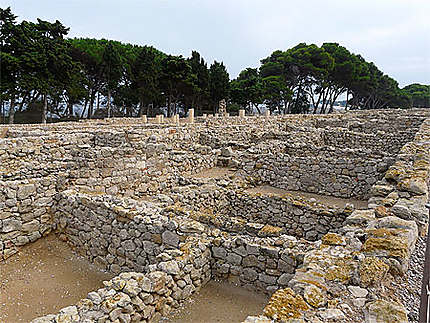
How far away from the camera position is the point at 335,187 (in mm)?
8984

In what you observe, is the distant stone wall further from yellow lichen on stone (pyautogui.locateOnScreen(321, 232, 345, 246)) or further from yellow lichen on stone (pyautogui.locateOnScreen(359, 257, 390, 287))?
yellow lichen on stone (pyautogui.locateOnScreen(359, 257, 390, 287))

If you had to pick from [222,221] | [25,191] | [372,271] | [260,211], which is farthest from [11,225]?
[372,271]

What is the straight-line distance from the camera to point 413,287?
111 inches

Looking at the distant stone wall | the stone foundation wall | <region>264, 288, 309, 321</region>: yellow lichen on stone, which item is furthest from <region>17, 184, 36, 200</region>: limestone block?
<region>264, 288, 309, 321</region>: yellow lichen on stone

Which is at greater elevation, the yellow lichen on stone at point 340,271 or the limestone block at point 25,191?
the yellow lichen on stone at point 340,271

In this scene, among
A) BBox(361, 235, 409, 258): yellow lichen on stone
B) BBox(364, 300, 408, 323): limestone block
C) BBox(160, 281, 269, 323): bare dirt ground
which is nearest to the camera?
BBox(364, 300, 408, 323): limestone block

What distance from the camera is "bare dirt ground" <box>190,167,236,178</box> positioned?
412 inches

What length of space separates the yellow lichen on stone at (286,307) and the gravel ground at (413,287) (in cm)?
84

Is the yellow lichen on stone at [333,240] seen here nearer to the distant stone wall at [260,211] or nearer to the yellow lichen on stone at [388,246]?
the yellow lichen on stone at [388,246]

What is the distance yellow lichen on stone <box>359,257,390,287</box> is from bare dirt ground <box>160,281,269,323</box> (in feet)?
6.09

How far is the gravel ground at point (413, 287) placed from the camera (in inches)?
101

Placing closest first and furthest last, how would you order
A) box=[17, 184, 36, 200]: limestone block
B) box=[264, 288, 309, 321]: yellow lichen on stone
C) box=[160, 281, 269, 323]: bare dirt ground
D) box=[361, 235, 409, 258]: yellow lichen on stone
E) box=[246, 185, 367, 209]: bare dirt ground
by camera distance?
box=[264, 288, 309, 321]: yellow lichen on stone, box=[361, 235, 409, 258]: yellow lichen on stone, box=[160, 281, 269, 323]: bare dirt ground, box=[17, 184, 36, 200]: limestone block, box=[246, 185, 367, 209]: bare dirt ground

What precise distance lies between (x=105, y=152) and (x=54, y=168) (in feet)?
4.60

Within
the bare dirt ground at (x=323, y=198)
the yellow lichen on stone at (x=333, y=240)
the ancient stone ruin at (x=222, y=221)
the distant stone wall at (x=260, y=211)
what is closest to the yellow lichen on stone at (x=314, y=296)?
the ancient stone ruin at (x=222, y=221)
